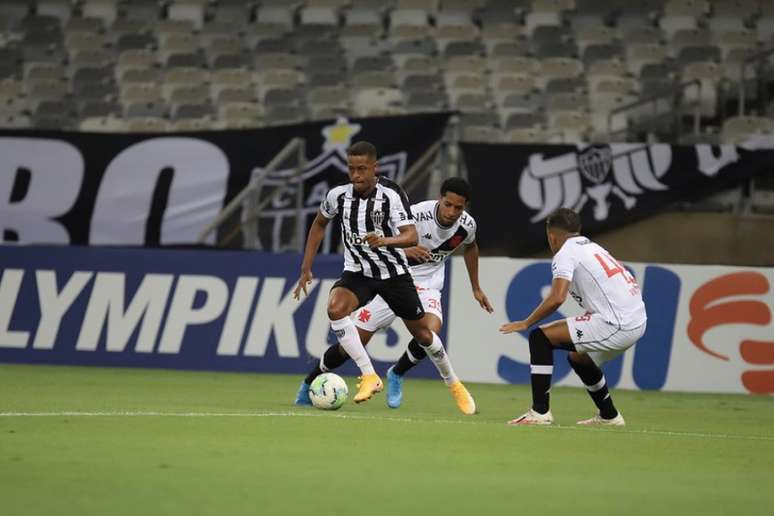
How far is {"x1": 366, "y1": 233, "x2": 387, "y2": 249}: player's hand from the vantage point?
11.5 metres

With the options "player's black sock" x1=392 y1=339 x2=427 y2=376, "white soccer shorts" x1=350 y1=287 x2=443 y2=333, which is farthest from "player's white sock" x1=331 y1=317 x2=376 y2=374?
"white soccer shorts" x1=350 y1=287 x2=443 y2=333

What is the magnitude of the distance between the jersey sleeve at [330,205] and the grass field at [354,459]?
1611mm

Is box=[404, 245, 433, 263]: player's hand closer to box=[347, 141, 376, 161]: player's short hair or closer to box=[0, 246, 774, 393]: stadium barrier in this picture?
box=[347, 141, 376, 161]: player's short hair

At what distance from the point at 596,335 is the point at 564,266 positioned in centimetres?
63

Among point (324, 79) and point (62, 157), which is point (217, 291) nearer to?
point (62, 157)

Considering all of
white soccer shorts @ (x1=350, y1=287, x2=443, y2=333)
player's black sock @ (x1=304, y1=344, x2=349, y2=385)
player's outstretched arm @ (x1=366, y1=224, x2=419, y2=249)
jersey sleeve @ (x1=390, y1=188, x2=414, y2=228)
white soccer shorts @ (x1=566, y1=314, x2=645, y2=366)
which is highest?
jersey sleeve @ (x1=390, y1=188, x2=414, y2=228)

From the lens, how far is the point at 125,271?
58.6ft

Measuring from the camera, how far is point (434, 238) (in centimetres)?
1327

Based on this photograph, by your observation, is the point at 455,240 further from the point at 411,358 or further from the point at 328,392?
the point at 328,392

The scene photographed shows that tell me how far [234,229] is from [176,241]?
39.2 inches

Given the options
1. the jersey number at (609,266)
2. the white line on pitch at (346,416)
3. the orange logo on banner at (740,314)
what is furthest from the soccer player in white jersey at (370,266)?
the orange logo on banner at (740,314)

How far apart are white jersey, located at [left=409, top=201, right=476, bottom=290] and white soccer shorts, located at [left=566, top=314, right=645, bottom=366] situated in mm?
1975

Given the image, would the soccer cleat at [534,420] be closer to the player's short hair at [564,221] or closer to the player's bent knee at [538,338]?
the player's bent knee at [538,338]

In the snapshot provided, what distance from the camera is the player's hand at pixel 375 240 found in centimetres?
1150
